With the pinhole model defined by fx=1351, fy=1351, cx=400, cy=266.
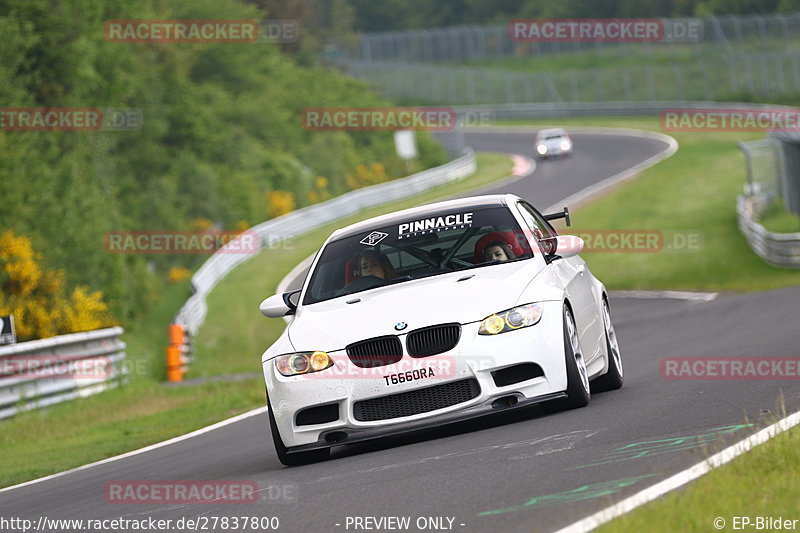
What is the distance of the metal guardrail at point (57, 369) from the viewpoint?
17375 millimetres

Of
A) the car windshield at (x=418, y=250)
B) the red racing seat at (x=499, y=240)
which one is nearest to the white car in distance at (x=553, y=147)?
the car windshield at (x=418, y=250)

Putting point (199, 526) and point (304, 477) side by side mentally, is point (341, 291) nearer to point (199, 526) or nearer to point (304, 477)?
point (304, 477)

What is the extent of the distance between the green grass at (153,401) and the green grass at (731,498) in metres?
6.39

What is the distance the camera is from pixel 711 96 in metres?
71.1

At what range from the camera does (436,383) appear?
8.45m

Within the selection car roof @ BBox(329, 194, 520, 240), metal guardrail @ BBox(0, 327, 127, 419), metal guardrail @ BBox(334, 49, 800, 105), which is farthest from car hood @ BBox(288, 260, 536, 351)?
metal guardrail @ BBox(334, 49, 800, 105)

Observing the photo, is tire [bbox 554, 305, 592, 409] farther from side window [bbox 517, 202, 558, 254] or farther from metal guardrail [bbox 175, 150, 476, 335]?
metal guardrail [bbox 175, 150, 476, 335]

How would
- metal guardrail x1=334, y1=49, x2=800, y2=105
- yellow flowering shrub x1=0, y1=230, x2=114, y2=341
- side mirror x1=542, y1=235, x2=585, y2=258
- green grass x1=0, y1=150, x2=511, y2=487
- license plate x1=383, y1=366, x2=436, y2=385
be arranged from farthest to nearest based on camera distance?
metal guardrail x1=334, y1=49, x2=800, y2=105 < yellow flowering shrub x1=0, y1=230, x2=114, y2=341 < green grass x1=0, y1=150, x2=511, y2=487 < side mirror x1=542, y1=235, x2=585, y2=258 < license plate x1=383, y1=366, x2=436, y2=385

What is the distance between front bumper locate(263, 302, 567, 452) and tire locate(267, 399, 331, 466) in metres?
0.11

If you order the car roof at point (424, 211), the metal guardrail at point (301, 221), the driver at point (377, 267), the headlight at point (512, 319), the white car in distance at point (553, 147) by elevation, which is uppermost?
the white car in distance at point (553, 147)

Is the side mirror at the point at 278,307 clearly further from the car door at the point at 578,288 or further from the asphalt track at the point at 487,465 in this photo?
the car door at the point at 578,288

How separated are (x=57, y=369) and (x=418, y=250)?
10.2 metres

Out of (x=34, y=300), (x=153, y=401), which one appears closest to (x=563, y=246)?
(x=153, y=401)

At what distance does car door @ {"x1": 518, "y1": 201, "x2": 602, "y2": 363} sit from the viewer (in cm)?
953
